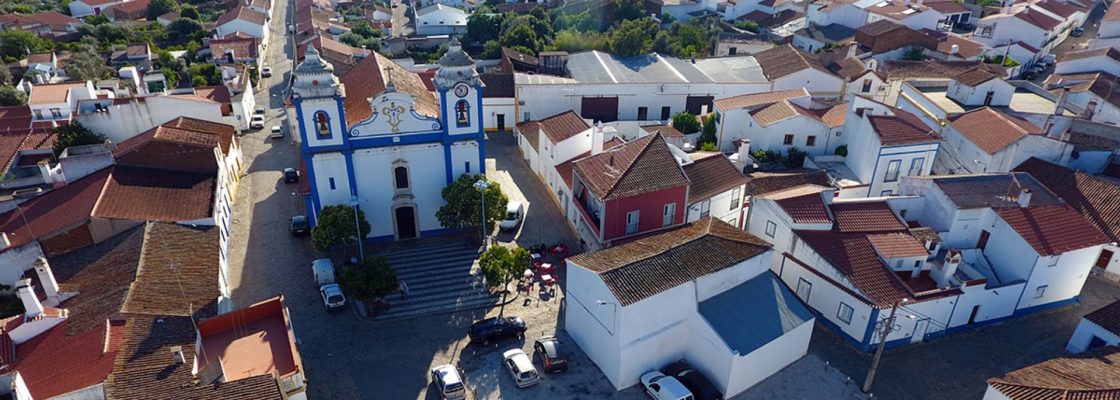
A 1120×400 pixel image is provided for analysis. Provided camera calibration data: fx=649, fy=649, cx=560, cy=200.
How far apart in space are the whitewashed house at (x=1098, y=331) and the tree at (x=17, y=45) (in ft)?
297

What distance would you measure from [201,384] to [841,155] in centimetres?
3870

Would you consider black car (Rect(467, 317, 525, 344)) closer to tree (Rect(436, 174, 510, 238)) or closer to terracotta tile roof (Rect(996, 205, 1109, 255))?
tree (Rect(436, 174, 510, 238))

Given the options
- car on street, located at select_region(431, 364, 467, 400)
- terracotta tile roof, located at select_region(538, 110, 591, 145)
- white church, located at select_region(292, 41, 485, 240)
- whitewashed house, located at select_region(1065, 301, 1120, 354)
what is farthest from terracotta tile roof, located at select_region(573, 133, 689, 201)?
whitewashed house, located at select_region(1065, 301, 1120, 354)

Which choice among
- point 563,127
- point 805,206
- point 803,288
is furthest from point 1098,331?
point 563,127

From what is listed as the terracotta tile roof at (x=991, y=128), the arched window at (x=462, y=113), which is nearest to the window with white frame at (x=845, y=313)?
the terracotta tile roof at (x=991, y=128)

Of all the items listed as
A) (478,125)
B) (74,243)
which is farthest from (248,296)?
(478,125)

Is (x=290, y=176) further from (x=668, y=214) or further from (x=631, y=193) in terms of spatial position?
(x=668, y=214)

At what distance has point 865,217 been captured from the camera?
31484 millimetres

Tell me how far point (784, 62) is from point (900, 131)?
18.0 m

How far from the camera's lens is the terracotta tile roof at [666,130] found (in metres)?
44.2

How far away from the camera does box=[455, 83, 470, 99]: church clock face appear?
3259cm

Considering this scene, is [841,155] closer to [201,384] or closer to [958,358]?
[958,358]

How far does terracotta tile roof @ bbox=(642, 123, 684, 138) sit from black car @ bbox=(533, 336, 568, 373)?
20.8 m

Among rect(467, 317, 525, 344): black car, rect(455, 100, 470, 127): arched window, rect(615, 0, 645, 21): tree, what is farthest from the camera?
rect(615, 0, 645, 21): tree
